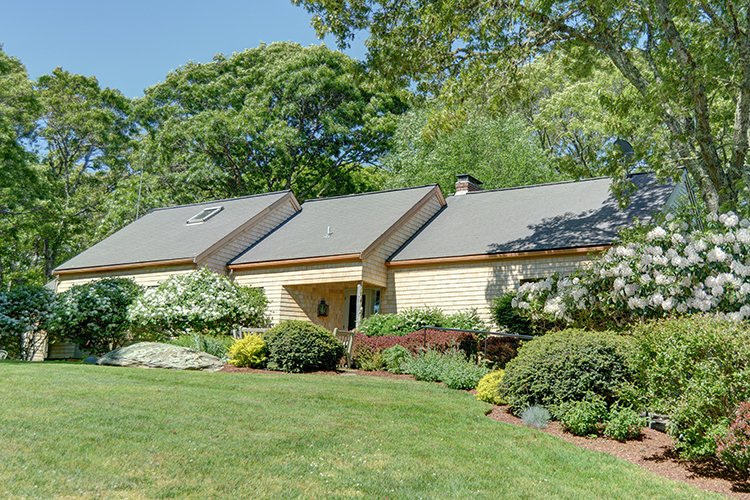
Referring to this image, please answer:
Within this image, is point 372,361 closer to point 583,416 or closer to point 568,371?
point 568,371

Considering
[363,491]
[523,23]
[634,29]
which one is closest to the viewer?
[363,491]

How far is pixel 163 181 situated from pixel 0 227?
11542 mm

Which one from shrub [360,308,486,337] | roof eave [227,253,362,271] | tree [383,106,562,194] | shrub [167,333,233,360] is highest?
tree [383,106,562,194]

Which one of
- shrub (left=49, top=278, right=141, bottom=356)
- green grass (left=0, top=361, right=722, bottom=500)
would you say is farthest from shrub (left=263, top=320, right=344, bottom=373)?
shrub (left=49, top=278, right=141, bottom=356)

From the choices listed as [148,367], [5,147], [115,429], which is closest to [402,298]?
[148,367]

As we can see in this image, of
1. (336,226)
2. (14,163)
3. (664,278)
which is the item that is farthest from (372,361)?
(14,163)

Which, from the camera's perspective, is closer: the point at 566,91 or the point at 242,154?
the point at 566,91

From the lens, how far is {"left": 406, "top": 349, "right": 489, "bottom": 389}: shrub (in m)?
11.2

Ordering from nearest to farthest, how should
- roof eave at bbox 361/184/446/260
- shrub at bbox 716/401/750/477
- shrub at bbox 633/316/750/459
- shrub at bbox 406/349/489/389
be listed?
shrub at bbox 716/401/750/477 < shrub at bbox 633/316/750/459 < shrub at bbox 406/349/489/389 < roof eave at bbox 361/184/446/260

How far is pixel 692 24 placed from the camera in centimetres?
1480

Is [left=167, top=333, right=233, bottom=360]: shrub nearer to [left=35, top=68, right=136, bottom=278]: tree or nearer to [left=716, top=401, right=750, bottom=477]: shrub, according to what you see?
[left=716, top=401, right=750, bottom=477]: shrub

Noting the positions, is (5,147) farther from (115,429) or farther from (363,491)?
(363,491)

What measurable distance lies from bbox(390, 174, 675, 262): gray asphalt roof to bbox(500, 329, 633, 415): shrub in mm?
6565

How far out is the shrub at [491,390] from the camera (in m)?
9.68
